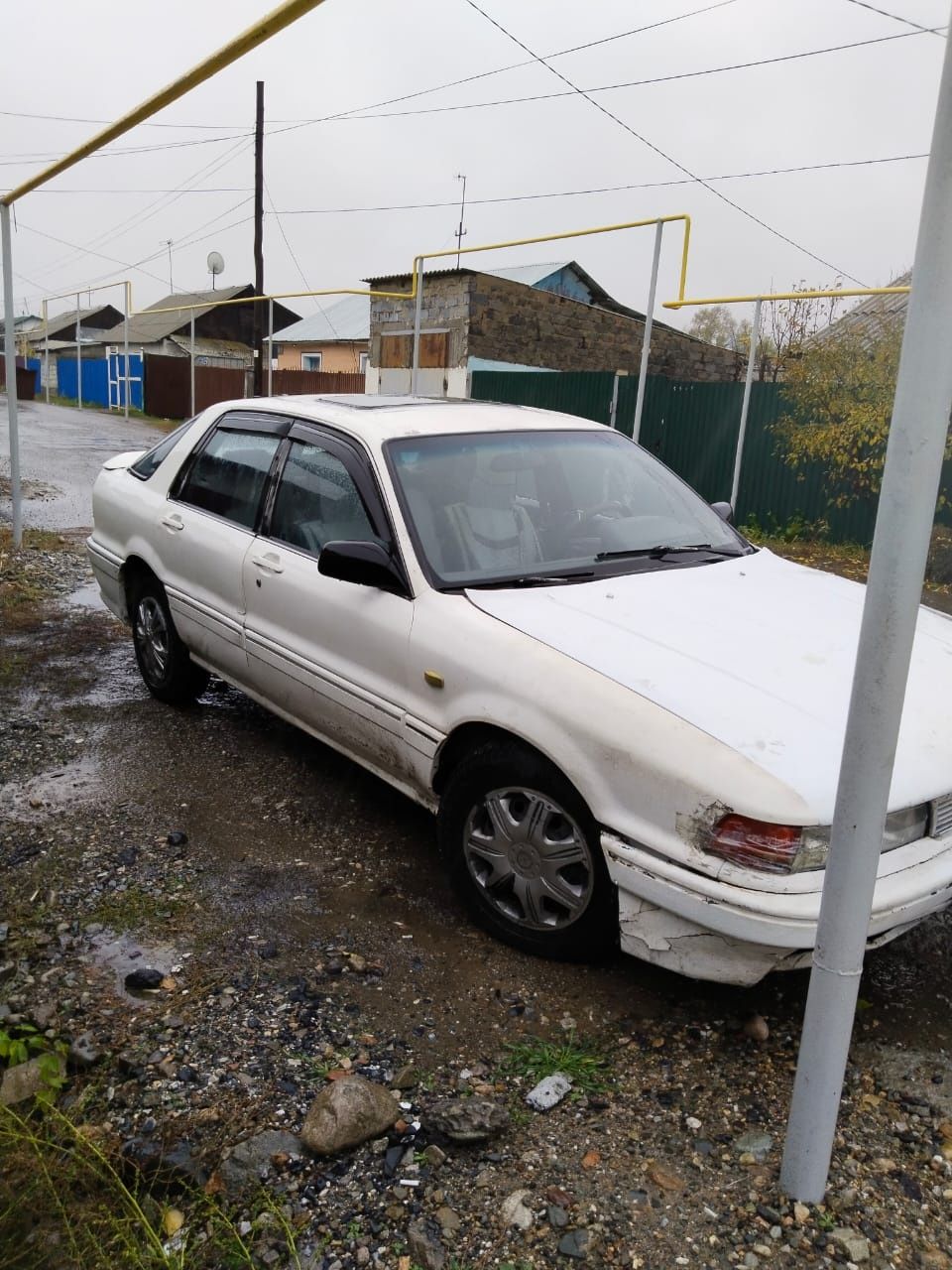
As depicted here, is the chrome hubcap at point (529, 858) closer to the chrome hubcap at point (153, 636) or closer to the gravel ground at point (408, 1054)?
the gravel ground at point (408, 1054)

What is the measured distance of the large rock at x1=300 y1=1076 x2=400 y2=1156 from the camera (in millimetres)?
2418

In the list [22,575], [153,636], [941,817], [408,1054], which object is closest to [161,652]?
[153,636]

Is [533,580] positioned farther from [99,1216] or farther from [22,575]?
[22,575]

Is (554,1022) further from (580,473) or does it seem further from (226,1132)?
(580,473)

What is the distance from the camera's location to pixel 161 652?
540cm

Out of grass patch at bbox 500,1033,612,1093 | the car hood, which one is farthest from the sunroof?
grass patch at bbox 500,1033,612,1093

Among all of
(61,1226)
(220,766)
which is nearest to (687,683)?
(61,1226)

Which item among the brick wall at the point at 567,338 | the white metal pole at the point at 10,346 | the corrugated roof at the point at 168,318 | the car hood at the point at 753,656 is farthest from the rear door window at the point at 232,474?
the corrugated roof at the point at 168,318

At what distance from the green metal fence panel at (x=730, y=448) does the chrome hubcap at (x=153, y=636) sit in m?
7.81

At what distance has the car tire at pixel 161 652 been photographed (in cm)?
527

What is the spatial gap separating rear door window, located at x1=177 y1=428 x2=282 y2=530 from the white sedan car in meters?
0.02

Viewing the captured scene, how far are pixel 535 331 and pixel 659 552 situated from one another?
1605 cm

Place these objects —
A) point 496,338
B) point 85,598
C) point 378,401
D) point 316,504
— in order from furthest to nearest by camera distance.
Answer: point 496,338 < point 85,598 < point 378,401 < point 316,504

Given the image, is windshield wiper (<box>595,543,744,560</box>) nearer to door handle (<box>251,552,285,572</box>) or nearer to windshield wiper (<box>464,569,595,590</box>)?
windshield wiper (<box>464,569,595,590</box>)
